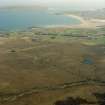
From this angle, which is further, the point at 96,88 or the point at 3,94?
the point at 96,88

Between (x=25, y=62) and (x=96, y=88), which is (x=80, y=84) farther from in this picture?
(x=25, y=62)

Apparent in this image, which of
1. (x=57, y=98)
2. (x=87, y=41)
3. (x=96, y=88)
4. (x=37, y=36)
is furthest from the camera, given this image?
(x=37, y=36)

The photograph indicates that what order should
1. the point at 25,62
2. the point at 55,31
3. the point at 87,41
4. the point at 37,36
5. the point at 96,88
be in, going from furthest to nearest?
1. the point at 55,31
2. the point at 37,36
3. the point at 87,41
4. the point at 25,62
5. the point at 96,88

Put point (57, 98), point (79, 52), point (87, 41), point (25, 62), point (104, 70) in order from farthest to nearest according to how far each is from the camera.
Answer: point (87, 41) < point (79, 52) < point (25, 62) < point (104, 70) < point (57, 98)

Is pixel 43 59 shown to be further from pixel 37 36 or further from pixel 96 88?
pixel 37 36

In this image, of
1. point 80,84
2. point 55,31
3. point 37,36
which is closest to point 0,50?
point 37,36

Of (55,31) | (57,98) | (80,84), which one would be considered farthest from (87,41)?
(57,98)

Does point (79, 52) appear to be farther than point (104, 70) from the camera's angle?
Yes

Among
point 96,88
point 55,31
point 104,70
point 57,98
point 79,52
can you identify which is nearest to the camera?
point 57,98
